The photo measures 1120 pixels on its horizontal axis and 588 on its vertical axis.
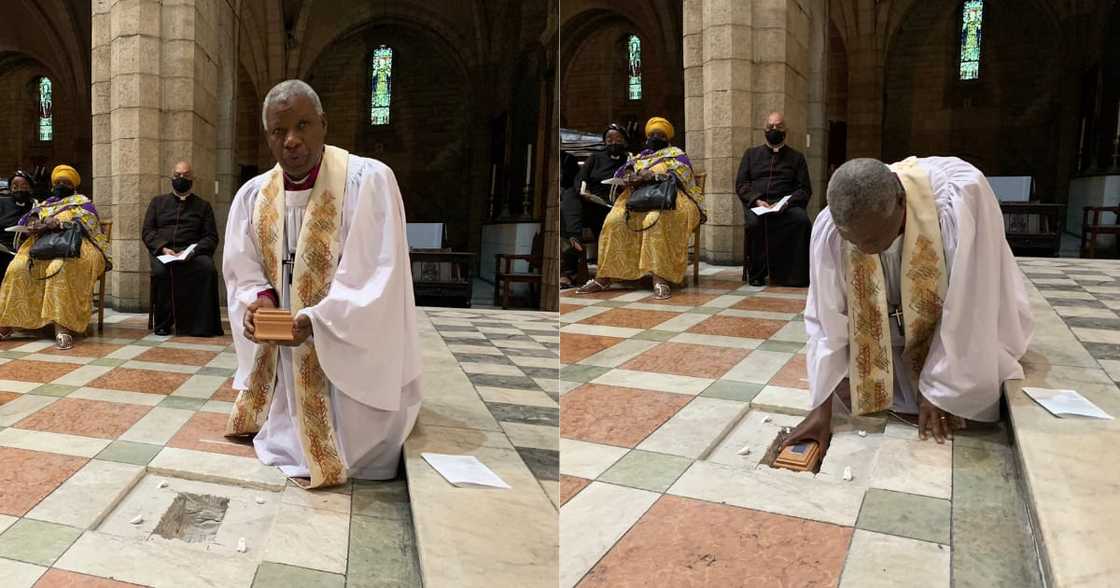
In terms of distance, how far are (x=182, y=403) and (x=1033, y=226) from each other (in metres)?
10.4

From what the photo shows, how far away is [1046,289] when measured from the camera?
19.4 ft

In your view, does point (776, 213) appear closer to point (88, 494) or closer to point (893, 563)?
point (893, 563)

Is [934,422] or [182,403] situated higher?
[934,422]

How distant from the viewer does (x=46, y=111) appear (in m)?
19.4

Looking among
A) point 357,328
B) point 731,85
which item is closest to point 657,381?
point 357,328

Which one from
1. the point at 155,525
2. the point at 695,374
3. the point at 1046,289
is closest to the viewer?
the point at 155,525

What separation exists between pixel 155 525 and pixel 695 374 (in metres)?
2.44

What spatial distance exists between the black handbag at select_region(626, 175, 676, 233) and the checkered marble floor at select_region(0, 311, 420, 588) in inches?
153

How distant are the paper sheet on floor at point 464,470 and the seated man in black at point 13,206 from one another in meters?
7.01

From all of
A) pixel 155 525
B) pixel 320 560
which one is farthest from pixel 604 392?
pixel 155 525

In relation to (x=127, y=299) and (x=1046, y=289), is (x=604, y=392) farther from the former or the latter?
(x=127, y=299)

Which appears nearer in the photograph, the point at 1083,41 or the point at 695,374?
the point at 695,374

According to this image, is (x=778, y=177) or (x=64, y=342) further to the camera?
(x=778, y=177)

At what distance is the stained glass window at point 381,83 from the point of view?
1845 centimetres
